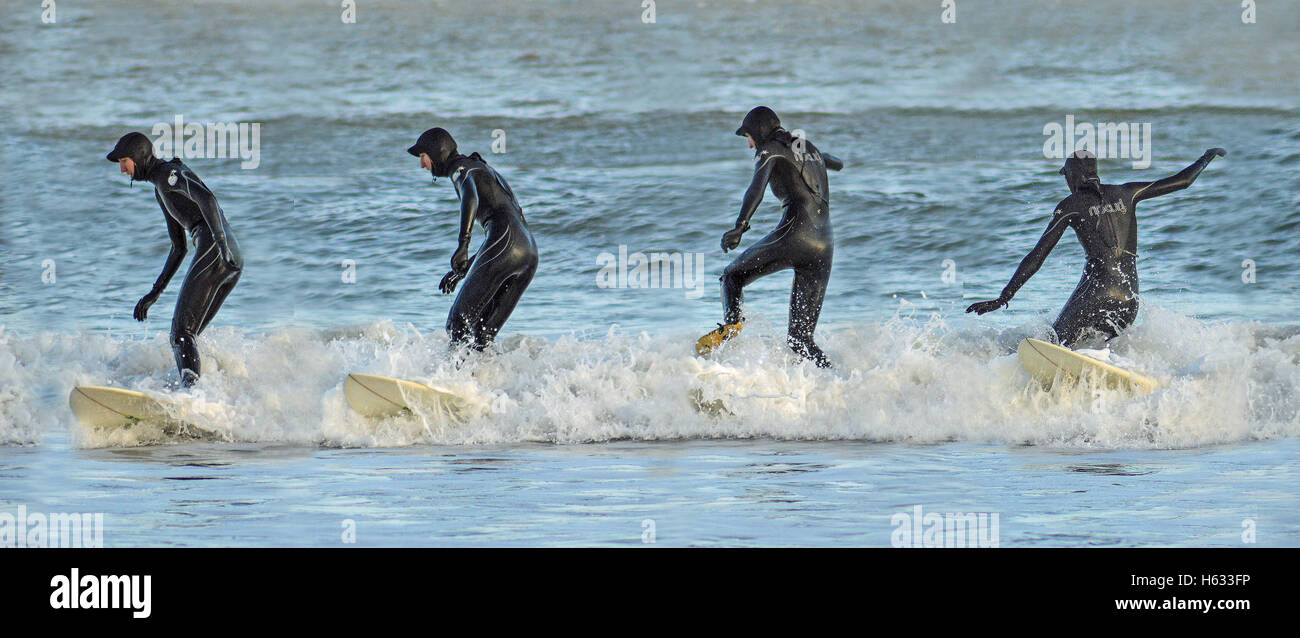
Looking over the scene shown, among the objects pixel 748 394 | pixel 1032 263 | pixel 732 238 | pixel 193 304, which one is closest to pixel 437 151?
pixel 193 304

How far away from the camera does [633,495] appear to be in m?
6.88

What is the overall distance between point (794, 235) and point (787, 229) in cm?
6

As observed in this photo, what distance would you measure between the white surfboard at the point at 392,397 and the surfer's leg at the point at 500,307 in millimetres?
742

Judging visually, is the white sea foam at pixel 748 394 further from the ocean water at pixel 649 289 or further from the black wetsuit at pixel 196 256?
the black wetsuit at pixel 196 256

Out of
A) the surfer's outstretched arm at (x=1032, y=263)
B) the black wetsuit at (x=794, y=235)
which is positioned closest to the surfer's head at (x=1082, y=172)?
the surfer's outstretched arm at (x=1032, y=263)

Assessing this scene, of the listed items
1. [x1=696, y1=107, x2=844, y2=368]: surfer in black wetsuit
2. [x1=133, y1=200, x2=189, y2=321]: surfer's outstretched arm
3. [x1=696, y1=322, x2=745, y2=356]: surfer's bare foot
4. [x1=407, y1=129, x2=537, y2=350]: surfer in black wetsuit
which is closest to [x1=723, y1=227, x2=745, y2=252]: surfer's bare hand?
[x1=696, y1=107, x2=844, y2=368]: surfer in black wetsuit

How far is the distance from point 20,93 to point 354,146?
7.82 m

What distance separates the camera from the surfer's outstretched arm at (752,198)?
29.5 ft

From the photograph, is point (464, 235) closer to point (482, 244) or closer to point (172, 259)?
point (482, 244)

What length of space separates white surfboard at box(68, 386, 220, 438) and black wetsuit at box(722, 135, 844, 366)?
11.4 ft

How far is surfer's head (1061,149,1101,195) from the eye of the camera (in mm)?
9086

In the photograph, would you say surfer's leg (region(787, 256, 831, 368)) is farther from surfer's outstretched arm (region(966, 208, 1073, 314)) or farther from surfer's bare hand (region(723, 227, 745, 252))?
surfer's outstretched arm (region(966, 208, 1073, 314))

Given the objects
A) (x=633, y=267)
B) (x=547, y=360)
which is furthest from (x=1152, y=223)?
(x=547, y=360)

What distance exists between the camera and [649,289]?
1334 cm
